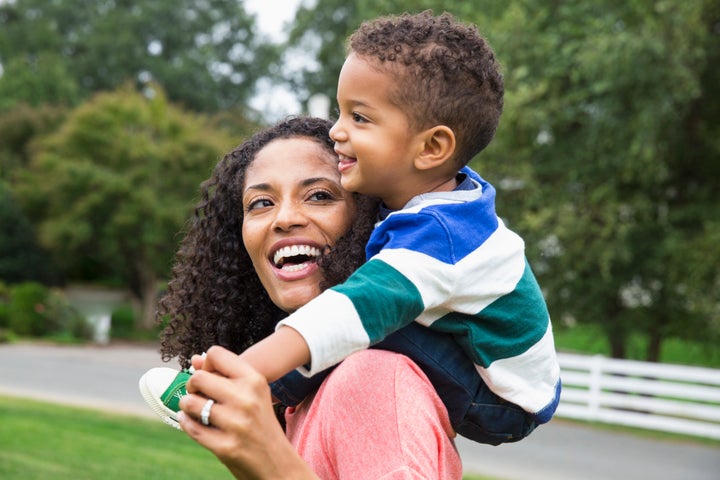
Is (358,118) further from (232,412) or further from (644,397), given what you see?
(644,397)

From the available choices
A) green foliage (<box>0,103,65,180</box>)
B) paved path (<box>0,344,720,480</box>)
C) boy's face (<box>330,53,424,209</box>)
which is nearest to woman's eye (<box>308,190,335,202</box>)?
boy's face (<box>330,53,424,209</box>)

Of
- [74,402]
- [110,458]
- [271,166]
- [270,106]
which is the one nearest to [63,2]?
[270,106]

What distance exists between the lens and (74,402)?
1241 cm

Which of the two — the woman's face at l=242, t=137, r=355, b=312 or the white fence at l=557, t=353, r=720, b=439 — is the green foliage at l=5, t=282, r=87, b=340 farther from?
the woman's face at l=242, t=137, r=355, b=312

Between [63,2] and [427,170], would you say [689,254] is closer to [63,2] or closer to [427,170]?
[427,170]

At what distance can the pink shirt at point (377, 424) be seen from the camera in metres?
1.38

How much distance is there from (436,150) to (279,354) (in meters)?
0.54

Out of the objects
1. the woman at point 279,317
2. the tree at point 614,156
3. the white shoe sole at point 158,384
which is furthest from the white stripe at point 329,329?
the tree at point 614,156

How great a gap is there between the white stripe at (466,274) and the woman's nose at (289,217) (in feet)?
1.40

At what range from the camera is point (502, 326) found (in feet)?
5.13

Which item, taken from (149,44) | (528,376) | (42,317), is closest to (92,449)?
(528,376)

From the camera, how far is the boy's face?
159cm

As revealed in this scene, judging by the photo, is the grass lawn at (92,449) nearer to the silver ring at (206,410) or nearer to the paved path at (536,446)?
the paved path at (536,446)

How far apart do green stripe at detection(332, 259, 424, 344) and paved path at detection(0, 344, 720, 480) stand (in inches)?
318
